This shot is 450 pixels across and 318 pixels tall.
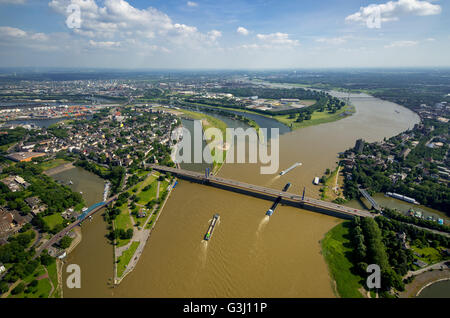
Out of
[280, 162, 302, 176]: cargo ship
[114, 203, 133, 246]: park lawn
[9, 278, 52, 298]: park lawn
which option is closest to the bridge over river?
[280, 162, 302, 176]: cargo ship

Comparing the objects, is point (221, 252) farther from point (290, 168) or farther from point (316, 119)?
point (316, 119)

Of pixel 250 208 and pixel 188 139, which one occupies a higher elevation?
pixel 188 139

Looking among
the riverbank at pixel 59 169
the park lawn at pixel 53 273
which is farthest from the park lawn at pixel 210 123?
the riverbank at pixel 59 169

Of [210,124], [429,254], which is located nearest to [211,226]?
[429,254]

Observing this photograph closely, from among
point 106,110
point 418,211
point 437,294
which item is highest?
point 106,110

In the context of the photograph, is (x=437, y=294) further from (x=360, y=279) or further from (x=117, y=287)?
(x=117, y=287)

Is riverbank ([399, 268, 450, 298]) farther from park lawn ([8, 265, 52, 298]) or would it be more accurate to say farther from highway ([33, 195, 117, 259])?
highway ([33, 195, 117, 259])

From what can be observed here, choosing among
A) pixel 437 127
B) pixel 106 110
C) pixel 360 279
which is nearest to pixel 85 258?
pixel 360 279

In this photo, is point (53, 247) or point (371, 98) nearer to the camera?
point (53, 247)
